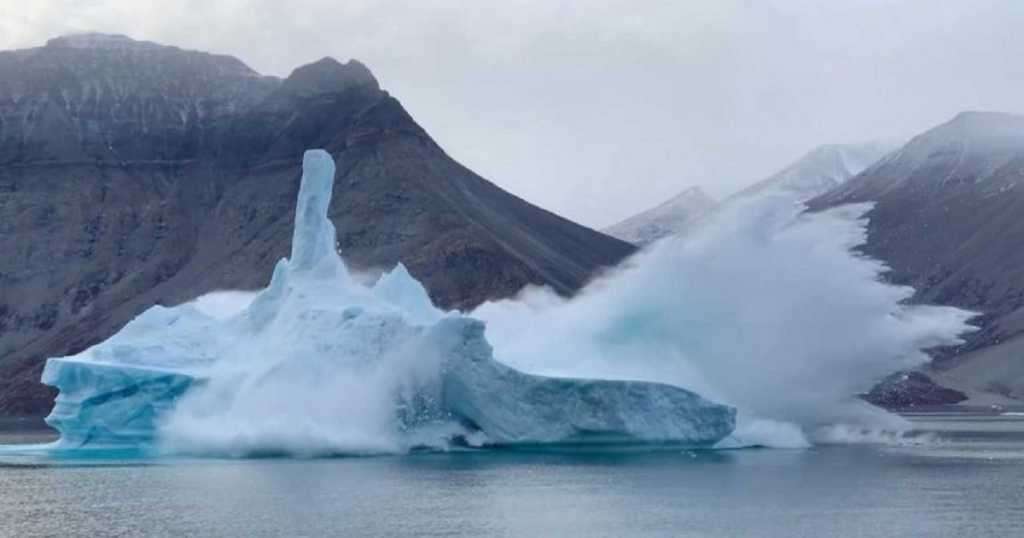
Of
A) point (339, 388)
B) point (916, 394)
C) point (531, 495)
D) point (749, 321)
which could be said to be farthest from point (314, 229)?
point (916, 394)

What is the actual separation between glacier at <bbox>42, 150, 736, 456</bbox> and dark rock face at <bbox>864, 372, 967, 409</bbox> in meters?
93.4

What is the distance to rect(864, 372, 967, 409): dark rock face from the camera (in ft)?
471

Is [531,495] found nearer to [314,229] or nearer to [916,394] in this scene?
[314,229]

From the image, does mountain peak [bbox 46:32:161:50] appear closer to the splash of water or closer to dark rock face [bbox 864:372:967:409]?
dark rock face [bbox 864:372:967:409]

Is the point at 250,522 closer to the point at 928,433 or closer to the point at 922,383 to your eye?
the point at 928,433

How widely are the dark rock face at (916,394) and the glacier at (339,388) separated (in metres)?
93.4

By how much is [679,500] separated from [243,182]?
114991 mm

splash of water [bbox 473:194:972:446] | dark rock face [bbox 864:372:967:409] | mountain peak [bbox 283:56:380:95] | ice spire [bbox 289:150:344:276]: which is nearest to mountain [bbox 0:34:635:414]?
mountain peak [bbox 283:56:380:95]

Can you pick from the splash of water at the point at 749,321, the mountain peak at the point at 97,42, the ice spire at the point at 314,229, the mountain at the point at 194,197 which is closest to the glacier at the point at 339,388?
the ice spire at the point at 314,229

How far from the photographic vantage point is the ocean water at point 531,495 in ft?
110

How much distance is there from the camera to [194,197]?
493ft

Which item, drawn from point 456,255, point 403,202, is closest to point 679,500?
point 456,255

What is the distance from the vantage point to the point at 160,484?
42688mm

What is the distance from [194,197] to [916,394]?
68.6 metres
